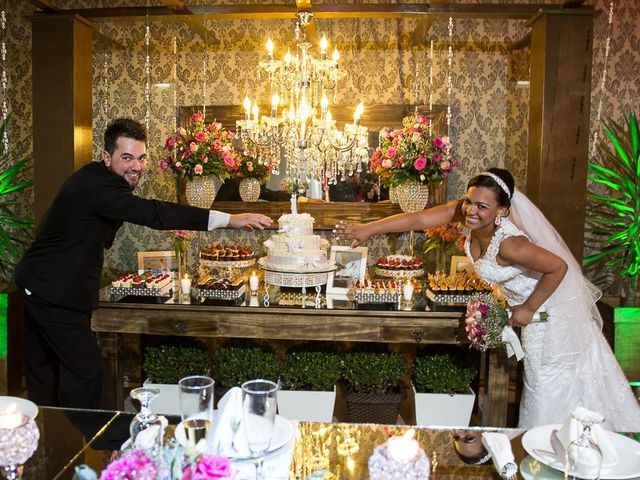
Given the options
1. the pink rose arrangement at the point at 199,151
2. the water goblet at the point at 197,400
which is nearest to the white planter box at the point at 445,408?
the pink rose arrangement at the point at 199,151

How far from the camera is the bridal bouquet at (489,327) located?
355cm

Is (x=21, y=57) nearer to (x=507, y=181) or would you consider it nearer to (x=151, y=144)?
(x=151, y=144)

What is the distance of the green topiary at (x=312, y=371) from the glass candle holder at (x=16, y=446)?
9.19 ft

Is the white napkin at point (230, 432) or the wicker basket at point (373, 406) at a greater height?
the white napkin at point (230, 432)

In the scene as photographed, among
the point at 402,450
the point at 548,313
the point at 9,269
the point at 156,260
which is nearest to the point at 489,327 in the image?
the point at 548,313

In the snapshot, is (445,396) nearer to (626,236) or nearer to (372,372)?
(372,372)

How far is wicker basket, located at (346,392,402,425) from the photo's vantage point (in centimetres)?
458

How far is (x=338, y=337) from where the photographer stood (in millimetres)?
4297

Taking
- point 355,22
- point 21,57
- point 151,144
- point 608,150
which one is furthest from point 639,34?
point 21,57

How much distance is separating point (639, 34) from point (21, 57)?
5178 millimetres

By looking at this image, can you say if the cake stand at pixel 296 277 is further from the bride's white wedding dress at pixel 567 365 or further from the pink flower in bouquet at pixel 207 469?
the pink flower in bouquet at pixel 207 469

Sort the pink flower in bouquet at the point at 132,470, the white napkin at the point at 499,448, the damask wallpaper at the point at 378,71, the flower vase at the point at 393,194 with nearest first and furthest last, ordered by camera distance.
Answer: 1. the pink flower in bouquet at the point at 132,470
2. the white napkin at the point at 499,448
3. the flower vase at the point at 393,194
4. the damask wallpaper at the point at 378,71

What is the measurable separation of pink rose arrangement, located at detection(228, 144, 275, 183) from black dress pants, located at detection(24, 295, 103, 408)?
1.95 metres

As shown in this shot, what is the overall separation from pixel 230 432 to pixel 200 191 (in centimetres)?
355
